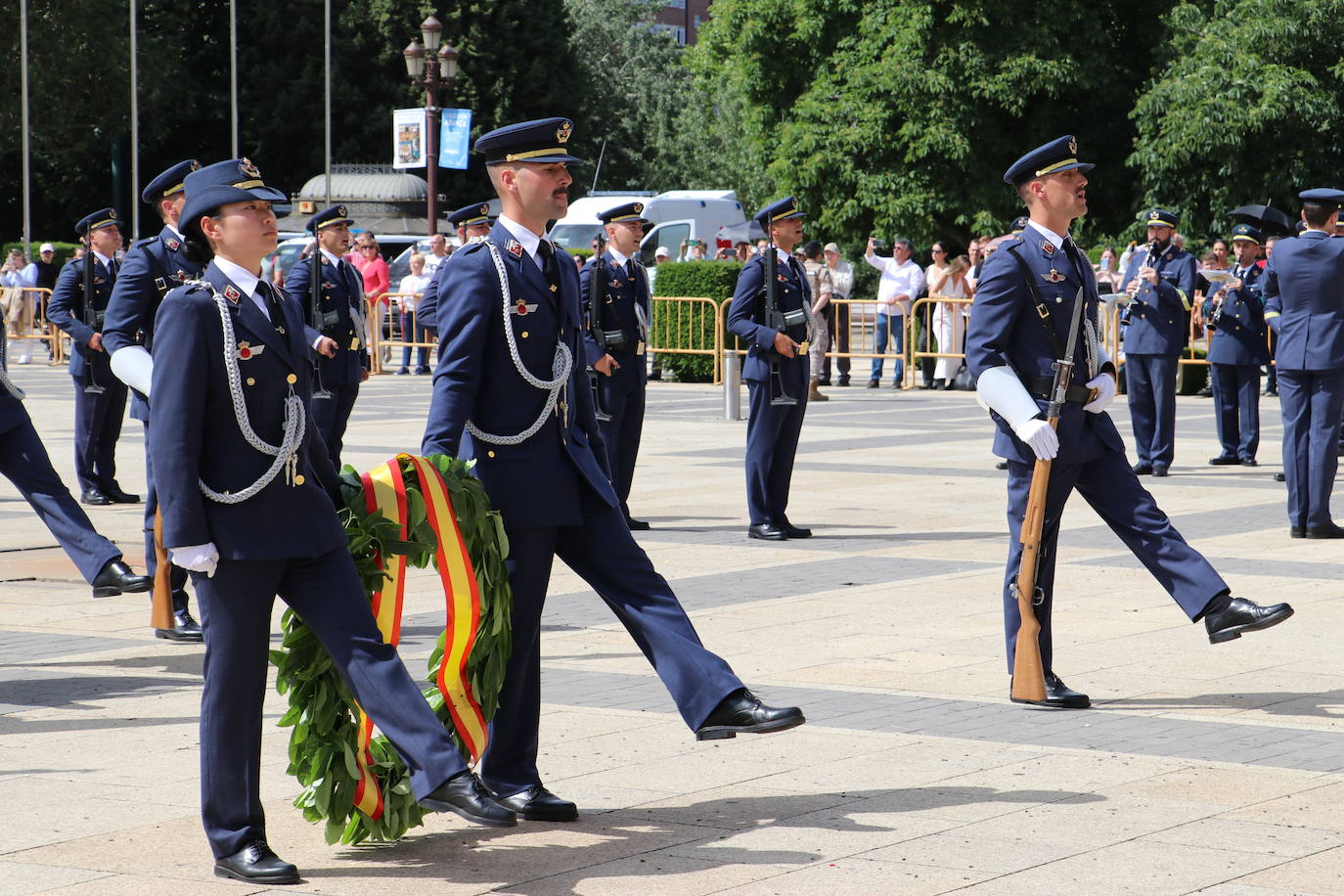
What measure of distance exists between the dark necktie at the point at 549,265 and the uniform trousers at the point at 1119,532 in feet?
7.06

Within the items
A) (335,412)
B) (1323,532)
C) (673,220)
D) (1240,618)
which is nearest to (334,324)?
(335,412)

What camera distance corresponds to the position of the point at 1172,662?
775cm

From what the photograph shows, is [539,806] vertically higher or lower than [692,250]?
lower

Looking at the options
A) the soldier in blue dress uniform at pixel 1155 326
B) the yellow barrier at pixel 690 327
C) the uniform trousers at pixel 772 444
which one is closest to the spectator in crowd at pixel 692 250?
the yellow barrier at pixel 690 327

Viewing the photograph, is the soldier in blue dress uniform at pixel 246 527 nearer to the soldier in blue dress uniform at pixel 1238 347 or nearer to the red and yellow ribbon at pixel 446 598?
the red and yellow ribbon at pixel 446 598

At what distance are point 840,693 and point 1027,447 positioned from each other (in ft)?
3.59

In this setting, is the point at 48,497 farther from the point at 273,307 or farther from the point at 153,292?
the point at 273,307

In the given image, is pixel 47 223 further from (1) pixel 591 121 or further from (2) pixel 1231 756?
(2) pixel 1231 756

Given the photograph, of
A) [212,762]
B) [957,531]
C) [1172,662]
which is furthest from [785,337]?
[212,762]

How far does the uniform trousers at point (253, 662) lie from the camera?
4.84m

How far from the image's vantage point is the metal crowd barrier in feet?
108

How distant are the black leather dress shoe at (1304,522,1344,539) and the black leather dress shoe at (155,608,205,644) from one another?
20.6 feet

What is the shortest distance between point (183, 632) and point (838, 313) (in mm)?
18081

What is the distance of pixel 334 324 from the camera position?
1266cm
